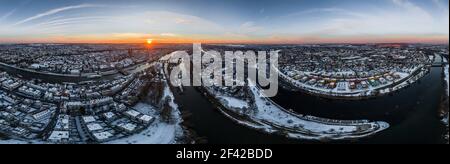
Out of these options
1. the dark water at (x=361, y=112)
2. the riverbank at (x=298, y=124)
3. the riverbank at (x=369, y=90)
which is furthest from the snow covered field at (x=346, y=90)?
the riverbank at (x=298, y=124)

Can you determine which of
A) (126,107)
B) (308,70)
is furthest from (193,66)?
(126,107)

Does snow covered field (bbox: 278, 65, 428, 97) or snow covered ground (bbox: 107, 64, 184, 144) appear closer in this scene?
snow covered ground (bbox: 107, 64, 184, 144)

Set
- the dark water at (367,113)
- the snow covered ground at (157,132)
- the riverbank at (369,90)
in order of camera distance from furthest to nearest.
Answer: the riverbank at (369,90)
the dark water at (367,113)
the snow covered ground at (157,132)

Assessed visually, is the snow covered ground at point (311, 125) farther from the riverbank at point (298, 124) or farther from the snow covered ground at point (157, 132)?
the snow covered ground at point (157, 132)

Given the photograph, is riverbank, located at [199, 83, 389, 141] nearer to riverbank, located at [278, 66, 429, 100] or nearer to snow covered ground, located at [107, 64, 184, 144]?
snow covered ground, located at [107, 64, 184, 144]

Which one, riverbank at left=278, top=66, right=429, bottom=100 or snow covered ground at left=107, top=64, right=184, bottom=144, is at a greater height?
riverbank at left=278, top=66, right=429, bottom=100

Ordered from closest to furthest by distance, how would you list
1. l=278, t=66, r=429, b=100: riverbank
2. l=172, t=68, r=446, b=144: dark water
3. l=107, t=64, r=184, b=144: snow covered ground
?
l=107, t=64, r=184, b=144: snow covered ground, l=172, t=68, r=446, b=144: dark water, l=278, t=66, r=429, b=100: riverbank

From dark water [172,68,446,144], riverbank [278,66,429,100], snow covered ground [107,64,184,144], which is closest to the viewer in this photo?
snow covered ground [107,64,184,144]

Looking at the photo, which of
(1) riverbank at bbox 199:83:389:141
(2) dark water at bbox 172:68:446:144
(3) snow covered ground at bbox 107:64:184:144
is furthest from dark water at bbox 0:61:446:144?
(3) snow covered ground at bbox 107:64:184:144
